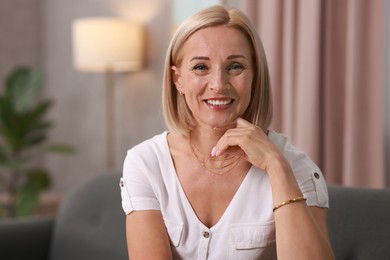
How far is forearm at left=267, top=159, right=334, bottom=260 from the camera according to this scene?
184 centimetres

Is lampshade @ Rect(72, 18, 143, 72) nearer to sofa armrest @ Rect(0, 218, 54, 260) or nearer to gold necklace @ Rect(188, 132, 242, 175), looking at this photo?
sofa armrest @ Rect(0, 218, 54, 260)

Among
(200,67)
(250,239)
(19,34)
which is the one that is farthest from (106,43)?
(250,239)

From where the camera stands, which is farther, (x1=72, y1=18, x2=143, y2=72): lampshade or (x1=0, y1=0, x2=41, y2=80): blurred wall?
(x1=0, y1=0, x2=41, y2=80): blurred wall

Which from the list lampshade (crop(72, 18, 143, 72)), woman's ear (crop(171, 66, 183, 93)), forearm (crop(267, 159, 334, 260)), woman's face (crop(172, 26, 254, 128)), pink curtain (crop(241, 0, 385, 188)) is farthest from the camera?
lampshade (crop(72, 18, 143, 72))

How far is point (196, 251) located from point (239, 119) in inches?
16.3

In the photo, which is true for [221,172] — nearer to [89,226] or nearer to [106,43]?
[89,226]

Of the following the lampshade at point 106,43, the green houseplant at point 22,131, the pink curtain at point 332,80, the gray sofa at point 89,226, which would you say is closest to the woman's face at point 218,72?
the gray sofa at point 89,226

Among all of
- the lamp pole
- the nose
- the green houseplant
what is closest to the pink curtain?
the nose

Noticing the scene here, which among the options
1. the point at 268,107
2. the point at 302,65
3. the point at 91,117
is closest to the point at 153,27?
the point at 91,117

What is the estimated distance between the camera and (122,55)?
15.0ft

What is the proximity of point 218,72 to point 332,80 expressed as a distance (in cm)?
130

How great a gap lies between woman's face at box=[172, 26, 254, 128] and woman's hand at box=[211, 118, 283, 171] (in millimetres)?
48

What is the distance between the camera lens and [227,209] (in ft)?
6.61

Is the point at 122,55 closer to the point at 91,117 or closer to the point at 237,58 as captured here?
the point at 91,117
